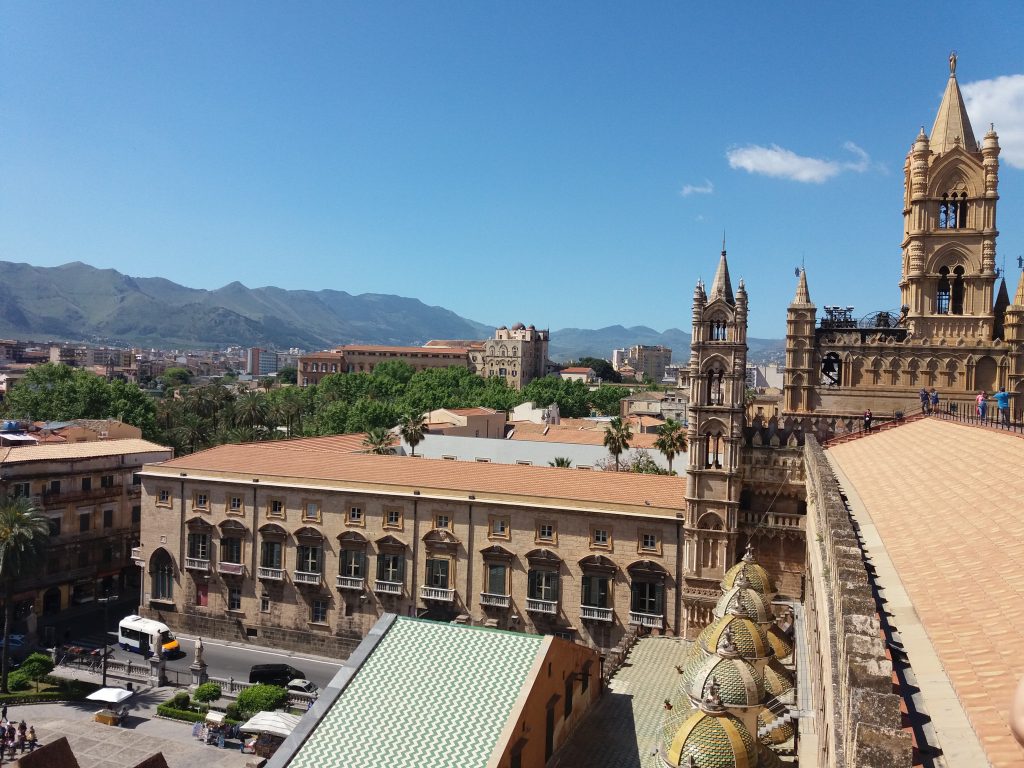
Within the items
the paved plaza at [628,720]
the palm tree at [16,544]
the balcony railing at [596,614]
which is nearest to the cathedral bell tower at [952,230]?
the balcony railing at [596,614]

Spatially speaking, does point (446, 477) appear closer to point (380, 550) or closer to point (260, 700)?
point (380, 550)

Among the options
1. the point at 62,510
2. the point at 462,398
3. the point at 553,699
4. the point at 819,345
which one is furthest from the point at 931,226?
the point at 462,398

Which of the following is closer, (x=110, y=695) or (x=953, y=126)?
(x=110, y=695)

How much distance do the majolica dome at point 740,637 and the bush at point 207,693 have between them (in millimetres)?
25594

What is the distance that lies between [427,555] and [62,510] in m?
27.4

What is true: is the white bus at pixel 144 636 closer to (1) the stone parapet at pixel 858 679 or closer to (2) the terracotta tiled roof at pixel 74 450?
(2) the terracotta tiled roof at pixel 74 450

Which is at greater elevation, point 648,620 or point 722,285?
point 722,285

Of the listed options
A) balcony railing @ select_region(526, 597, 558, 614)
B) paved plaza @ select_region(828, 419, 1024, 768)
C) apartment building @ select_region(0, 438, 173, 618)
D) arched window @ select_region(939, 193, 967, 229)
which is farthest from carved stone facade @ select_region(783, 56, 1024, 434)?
Result: apartment building @ select_region(0, 438, 173, 618)

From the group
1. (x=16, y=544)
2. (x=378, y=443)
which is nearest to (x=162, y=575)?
(x=16, y=544)

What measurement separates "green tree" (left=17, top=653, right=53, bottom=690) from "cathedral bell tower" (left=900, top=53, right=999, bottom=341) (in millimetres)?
52474

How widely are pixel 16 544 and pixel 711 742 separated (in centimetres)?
3799

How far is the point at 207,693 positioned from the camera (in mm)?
37188

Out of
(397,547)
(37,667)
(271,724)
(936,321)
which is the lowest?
(37,667)

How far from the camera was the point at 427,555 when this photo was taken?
44.1 m
